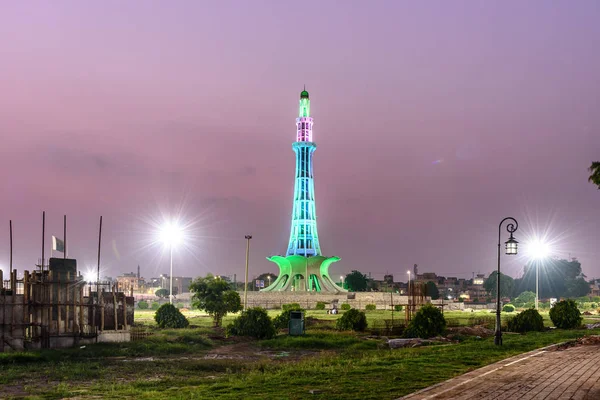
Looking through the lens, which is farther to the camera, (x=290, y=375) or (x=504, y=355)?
(x=504, y=355)

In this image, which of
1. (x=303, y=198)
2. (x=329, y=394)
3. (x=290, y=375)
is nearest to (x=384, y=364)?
(x=290, y=375)

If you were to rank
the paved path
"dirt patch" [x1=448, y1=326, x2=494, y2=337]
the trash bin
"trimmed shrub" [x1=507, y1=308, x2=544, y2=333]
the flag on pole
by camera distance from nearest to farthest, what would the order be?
the paved path → the flag on pole → the trash bin → "dirt patch" [x1=448, y1=326, x2=494, y2=337] → "trimmed shrub" [x1=507, y1=308, x2=544, y2=333]

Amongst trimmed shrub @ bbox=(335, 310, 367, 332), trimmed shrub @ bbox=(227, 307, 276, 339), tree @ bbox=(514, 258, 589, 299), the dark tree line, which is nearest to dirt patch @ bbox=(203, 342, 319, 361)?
trimmed shrub @ bbox=(227, 307, 276, 339)

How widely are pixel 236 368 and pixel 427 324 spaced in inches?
510

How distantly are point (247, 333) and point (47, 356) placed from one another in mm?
12050

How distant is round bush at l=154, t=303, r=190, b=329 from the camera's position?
40.7m

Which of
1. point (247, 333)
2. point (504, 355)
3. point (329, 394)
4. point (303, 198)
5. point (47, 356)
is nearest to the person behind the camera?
point (329, 394)

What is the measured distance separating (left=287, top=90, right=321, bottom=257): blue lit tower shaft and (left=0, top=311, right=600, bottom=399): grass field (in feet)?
277

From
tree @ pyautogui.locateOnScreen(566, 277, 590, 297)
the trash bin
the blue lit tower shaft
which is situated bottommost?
tree @ pyautogui.locateOnScreen(566, 277, 590, 297)

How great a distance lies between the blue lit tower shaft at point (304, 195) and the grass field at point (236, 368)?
3318 inches

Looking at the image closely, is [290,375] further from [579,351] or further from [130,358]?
[579,351]

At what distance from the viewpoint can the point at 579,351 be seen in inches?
886

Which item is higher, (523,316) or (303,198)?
(303,198)

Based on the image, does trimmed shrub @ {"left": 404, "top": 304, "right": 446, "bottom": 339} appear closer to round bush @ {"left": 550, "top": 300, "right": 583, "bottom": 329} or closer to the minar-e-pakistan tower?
round bush @ {"left": 550, "top": 300, "right": 583, "bottom": 329}
